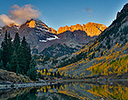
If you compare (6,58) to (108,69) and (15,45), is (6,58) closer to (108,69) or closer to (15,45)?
(15,45)

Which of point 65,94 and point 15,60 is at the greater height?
point 15,60

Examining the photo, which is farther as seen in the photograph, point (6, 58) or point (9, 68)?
point (6, 58)

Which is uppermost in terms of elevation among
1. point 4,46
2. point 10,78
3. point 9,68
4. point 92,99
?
point 4,46

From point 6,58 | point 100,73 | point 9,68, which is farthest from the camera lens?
point 100,73

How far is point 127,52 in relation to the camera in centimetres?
17275

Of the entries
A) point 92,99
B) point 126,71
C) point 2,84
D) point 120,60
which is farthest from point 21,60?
point 120,60

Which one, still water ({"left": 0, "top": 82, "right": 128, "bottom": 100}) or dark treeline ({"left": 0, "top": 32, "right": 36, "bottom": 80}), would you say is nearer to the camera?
still water ({"left": 0, "top": 82, "right": 128, "bottom": 100})

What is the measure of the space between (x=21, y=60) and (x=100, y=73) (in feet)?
384

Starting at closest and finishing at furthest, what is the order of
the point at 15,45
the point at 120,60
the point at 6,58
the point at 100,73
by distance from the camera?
1. the point at 6,58
2. the point at 15,45
3. the point at 120,60
4. the point at 100,73

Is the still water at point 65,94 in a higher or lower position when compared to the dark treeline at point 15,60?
lower

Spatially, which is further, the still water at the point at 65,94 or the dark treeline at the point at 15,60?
the dark treeline at the point at 15,60

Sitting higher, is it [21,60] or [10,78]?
[21,60]

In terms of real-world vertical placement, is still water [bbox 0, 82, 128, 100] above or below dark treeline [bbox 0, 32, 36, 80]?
below

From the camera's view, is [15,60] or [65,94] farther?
[15,60]
